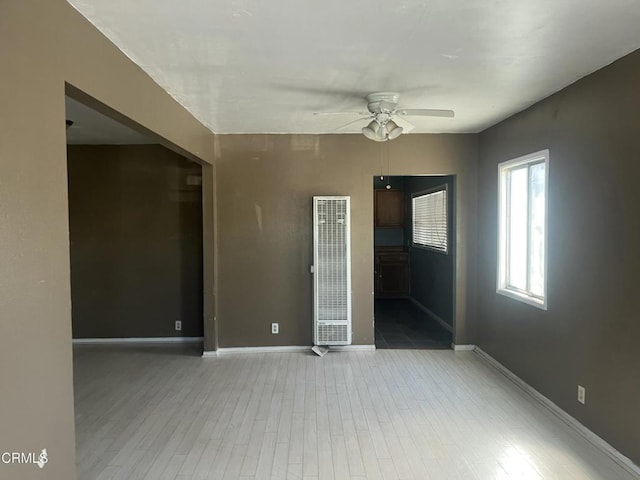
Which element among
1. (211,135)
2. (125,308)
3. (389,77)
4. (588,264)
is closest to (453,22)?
(389,77)

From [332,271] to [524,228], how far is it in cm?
202

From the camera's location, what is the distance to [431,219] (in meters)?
6.27

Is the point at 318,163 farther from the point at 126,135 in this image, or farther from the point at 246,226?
the point at 126,135

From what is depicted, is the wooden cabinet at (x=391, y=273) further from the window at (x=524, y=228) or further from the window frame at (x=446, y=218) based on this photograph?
the window at (x=524, y=228)

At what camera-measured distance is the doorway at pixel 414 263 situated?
525 cm

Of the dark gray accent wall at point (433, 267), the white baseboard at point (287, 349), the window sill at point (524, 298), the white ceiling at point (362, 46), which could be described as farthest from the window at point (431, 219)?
the white ceiling at point (362, 46)

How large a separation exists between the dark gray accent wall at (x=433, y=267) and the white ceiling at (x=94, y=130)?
11.9 ft

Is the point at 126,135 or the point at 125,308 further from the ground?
the point at 126,135

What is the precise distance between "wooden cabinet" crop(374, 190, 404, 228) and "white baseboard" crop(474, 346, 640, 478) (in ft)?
12.6

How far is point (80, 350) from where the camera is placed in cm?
482

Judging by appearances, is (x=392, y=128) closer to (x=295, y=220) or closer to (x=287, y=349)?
(x=295, y=220)

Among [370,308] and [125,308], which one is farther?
[125,308]

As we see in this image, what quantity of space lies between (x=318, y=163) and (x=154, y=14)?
9.58 feet

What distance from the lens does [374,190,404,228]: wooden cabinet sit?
25.3ft
